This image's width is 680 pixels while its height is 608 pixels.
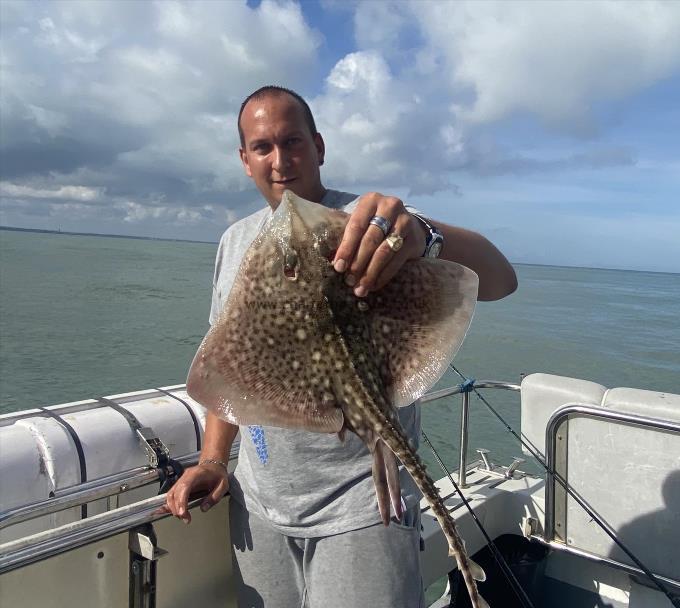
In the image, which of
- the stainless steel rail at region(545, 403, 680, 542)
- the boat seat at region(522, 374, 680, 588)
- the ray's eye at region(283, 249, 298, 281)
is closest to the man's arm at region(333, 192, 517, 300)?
the ray's eye at region(283, 249, 298, 281)

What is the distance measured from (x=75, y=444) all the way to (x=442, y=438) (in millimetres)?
8476

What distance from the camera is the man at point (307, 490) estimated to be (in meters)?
2.06

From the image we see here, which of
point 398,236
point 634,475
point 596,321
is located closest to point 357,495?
point 398,236

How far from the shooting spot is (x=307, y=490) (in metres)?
2.14

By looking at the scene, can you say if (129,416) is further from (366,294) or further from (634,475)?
(634,475)

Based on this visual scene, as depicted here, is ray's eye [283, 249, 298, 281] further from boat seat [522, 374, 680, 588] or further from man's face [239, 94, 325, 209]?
boat seat [522, 374, 680, 588]

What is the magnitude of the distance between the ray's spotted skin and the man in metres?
0.24

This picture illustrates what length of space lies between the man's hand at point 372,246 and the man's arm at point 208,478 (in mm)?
1272

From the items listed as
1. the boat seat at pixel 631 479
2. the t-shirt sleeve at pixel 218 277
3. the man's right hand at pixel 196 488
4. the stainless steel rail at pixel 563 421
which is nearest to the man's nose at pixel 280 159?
the t-shirt sleeve at pixel 218 277

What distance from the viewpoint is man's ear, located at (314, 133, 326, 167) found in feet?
7.83

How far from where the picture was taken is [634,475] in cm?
347

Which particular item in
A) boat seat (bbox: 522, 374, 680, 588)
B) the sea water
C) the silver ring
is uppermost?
the silver ring

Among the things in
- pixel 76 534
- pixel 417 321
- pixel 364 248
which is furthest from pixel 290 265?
pixel 76 534

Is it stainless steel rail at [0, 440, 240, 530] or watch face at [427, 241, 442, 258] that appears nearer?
watch face at [427, 241, 442, 258]
